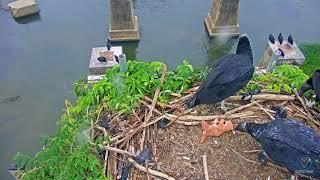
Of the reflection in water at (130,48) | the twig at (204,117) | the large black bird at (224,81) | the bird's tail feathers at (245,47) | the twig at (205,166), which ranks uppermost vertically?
the bird's tail feathers at (245,47)

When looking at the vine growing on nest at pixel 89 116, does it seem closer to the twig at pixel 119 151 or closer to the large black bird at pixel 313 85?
the twig at pixel 119 151

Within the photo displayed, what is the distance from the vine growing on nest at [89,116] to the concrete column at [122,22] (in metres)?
8.01

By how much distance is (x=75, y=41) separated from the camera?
14438 millimetres

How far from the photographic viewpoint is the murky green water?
1152cm

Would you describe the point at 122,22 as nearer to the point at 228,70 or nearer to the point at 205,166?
the point at 228,70

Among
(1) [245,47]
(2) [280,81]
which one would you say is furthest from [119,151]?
(2) [280,81]

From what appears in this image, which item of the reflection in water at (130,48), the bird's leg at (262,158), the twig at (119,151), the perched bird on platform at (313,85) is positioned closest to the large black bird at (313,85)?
the perched bird on platform at (313,85)

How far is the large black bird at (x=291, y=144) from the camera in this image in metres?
3.76

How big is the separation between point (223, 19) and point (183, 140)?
34.5 ft

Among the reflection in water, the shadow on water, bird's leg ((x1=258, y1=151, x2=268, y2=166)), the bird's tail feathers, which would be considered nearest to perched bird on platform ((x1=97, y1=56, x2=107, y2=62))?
the reflection in water

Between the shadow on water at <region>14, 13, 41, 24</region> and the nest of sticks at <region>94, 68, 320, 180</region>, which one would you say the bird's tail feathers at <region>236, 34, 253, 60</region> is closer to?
the nest of sticks at <region>94, 68, 320, 180</region>

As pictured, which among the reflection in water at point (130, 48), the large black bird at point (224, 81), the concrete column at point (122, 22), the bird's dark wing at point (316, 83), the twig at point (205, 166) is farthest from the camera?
the reflection in water at point (130, 48)

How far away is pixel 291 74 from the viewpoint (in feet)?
18.3

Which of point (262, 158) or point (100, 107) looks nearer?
point (262, 158)
